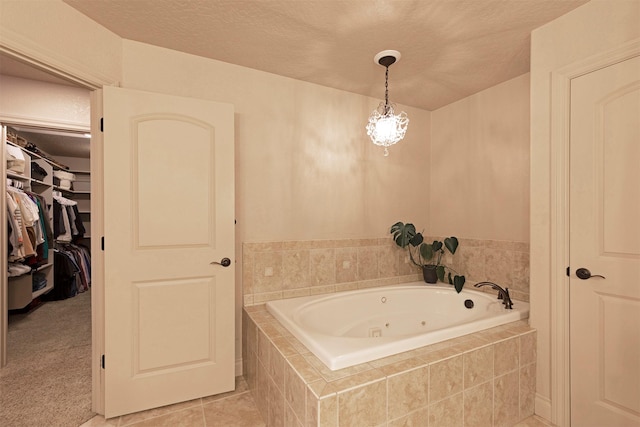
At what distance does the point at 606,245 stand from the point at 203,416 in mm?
2517

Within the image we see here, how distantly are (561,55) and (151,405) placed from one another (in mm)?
3281

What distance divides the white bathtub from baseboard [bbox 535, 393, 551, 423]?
18.0 inches

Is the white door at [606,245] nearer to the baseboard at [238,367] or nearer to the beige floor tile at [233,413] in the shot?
the beige floor tile at [233,413]

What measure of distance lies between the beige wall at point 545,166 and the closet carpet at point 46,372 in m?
2.81

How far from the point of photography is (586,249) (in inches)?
65.0

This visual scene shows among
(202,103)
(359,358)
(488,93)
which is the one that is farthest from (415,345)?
(488,93)

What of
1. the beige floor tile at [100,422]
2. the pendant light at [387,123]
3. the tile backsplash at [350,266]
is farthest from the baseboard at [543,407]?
the beige floor tile at [100,422]

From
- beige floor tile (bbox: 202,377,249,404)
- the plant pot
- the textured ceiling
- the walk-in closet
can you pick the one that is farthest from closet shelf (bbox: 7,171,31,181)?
the plant pot

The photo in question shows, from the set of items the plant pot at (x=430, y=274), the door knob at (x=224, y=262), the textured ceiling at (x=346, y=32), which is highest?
the textured ceiling at (x=346, y=32)

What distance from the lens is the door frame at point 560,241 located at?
1.71 m

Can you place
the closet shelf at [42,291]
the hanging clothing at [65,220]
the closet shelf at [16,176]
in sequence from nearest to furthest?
the closet shelf at [16,176] < the closet shelf at [42,291] < the hanging clothing at [65,220]

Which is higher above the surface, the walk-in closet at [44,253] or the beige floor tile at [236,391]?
the walk-in closet at [44,253]

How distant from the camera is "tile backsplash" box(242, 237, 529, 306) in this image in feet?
7.69

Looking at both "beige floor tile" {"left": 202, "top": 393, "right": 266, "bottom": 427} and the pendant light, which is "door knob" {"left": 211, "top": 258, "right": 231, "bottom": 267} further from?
the pendant light
